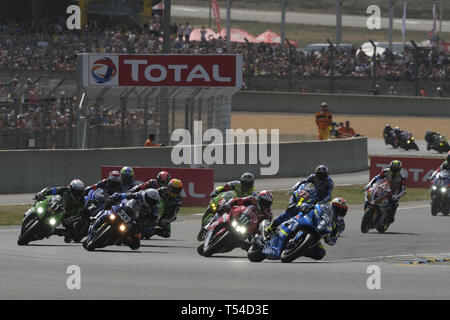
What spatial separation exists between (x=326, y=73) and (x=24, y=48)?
633 inches

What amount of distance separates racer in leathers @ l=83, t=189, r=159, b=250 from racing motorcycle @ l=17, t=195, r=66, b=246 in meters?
0.70

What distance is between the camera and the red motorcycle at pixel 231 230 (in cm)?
1439

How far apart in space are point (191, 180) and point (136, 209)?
7.66m

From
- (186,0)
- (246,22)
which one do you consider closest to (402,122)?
(246,22)

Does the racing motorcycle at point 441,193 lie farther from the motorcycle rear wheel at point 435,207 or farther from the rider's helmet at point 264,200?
the rider's helmet at point 264,200

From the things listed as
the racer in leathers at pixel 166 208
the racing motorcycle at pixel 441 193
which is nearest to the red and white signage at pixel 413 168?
the racing motorcycle at pixel 441 193

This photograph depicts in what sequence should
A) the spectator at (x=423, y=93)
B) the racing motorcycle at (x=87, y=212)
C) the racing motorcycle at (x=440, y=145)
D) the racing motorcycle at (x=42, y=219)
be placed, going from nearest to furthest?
the racing motorcycle at (x=42, y=219) < the racing motorcycle at (x=87, y=212) < the racing motorcycle at (x=440, y=145) < the spectator at (x=423, y=93)

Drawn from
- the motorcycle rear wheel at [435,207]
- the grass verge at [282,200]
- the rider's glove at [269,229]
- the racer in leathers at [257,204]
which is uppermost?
the racer in leathers at [257,204]

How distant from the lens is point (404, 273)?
12438 mm

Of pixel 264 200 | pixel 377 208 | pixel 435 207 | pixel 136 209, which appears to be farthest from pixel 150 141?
pixel 264 200

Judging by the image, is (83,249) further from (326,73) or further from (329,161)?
Answer: (326,73)

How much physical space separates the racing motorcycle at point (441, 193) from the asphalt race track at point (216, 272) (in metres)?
3.68

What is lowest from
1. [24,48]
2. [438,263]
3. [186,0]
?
[438,263]
